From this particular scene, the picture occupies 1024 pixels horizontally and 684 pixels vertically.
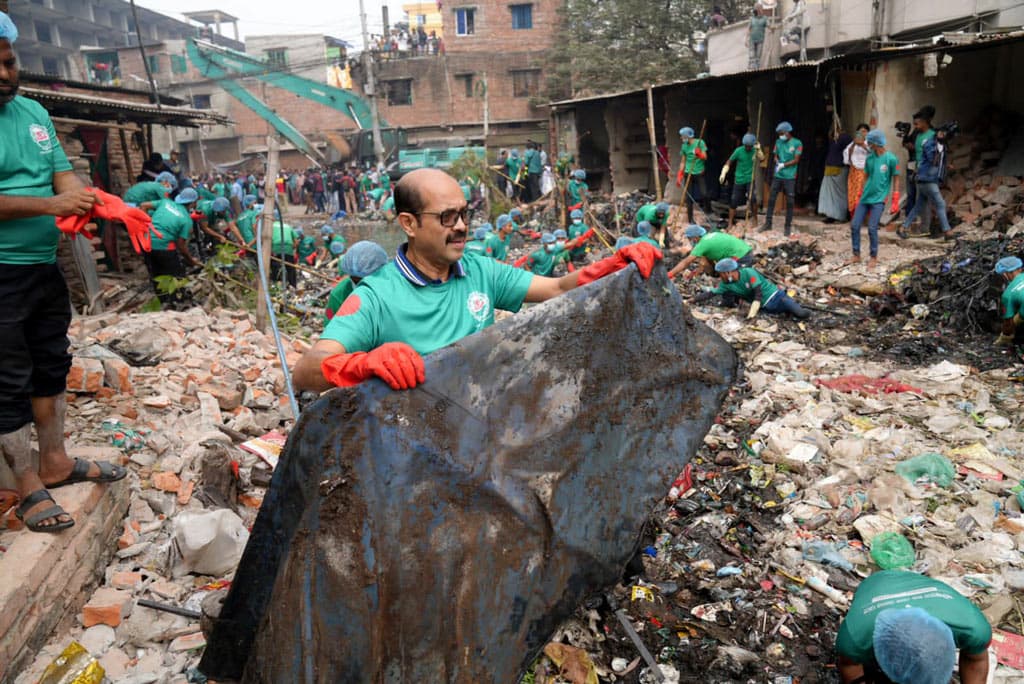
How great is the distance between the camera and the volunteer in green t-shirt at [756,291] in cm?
768

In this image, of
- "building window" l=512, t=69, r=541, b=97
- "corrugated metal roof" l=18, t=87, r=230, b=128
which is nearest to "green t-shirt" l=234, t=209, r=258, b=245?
"corrugated metal roof" l=18, t=87, r=230, b=128

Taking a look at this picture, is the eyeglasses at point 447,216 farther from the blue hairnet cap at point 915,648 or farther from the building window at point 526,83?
the building window at point 526,83

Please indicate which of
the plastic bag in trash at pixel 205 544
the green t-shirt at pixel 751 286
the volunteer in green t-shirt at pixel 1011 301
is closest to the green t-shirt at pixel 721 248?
the green t-shirt at pixel 751 286

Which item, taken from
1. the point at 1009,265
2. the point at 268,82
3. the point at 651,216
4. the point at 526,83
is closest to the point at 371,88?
the point at 268,82

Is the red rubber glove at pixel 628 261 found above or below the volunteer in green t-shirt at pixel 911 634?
above

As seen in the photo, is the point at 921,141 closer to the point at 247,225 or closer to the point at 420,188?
the point at 420,188

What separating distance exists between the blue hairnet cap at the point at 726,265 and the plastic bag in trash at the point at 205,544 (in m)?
6.29

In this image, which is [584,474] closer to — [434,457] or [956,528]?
[434,457]

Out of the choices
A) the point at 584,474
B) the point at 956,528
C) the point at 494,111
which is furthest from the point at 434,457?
the point at 494,111

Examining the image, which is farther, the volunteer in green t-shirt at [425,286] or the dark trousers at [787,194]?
the dark trousers at [787,194]

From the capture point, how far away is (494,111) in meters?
30.5

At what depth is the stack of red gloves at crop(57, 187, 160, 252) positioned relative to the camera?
2.37m

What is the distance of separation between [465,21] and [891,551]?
102ft

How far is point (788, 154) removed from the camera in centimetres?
1027
